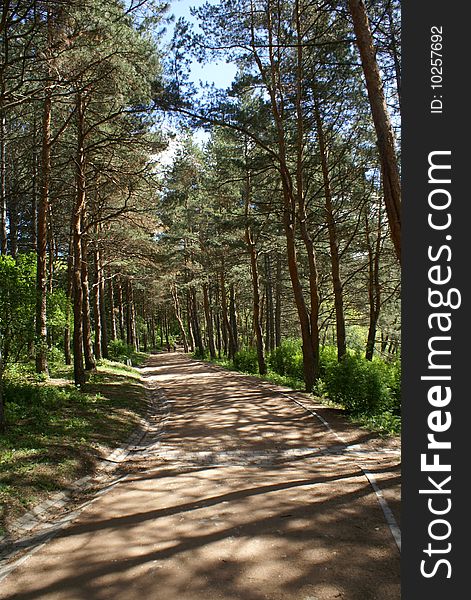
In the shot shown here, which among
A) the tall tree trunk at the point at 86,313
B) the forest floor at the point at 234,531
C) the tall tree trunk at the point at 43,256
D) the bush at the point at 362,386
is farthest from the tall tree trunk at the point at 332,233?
the tall tree trunk at the point at 86,313

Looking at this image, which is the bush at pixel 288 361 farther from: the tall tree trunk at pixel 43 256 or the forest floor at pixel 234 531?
the forest floor at pixel 234 531

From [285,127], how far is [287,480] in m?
13.3

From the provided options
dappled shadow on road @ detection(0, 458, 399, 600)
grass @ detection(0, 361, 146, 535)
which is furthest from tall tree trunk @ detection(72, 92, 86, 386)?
dappled shadow on road @ detection(0, 458, 399, 600)

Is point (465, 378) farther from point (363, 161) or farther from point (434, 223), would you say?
point (363, 161)

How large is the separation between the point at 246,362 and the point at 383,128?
800 inches

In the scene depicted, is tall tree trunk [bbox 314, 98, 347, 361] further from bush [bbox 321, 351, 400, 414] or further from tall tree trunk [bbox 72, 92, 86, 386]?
tall tree trunk [bbox 72, 92, 86, 386]

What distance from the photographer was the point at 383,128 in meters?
6.97

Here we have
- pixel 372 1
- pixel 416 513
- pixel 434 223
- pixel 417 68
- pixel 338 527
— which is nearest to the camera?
pixel 416 513

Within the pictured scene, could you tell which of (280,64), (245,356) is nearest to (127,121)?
(280,64)

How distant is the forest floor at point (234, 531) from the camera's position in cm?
364

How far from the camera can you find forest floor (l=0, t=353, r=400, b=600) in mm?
3645

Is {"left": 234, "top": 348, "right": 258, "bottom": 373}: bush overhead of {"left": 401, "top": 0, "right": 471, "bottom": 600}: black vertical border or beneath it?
beneath

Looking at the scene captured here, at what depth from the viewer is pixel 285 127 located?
16375 millimetres

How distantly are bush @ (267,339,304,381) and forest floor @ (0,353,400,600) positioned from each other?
1197cm
